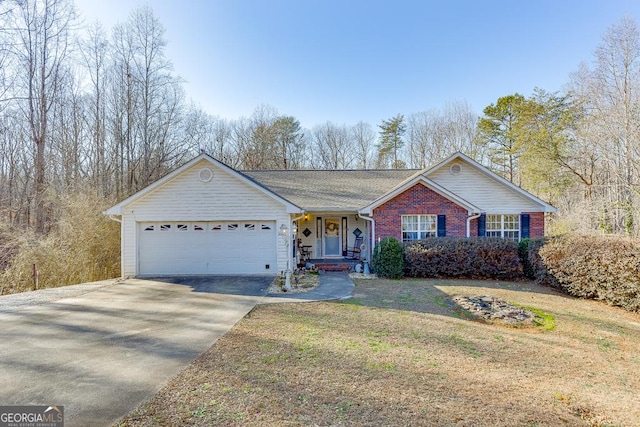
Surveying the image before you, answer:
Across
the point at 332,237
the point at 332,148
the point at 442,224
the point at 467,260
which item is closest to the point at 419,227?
the point at 442,224

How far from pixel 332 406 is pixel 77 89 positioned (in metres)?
24.9

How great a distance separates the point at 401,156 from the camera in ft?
102

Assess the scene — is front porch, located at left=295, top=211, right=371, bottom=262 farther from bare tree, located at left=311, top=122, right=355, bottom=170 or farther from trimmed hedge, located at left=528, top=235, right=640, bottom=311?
bare tree, located at left=311, top=122, right=355, bottom=170

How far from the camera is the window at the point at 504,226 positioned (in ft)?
47.0

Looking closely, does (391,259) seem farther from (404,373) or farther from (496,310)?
(404,373)

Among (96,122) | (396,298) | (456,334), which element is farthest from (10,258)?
(456,334)

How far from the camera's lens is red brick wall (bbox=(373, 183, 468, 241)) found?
13.2m

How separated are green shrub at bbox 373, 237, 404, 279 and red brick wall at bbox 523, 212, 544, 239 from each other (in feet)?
23.1

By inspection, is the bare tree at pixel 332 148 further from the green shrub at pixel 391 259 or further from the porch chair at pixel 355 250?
the green shrub at pixel 391 259

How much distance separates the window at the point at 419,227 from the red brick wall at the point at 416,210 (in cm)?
22

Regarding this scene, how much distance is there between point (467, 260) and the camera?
11883 millimetres

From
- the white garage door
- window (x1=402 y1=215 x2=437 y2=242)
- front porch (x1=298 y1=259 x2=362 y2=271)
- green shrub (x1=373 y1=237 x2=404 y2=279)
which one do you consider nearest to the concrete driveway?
the white garage door

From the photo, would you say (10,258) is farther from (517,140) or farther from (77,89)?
(517,140)

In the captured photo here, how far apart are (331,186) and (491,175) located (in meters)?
7.82
